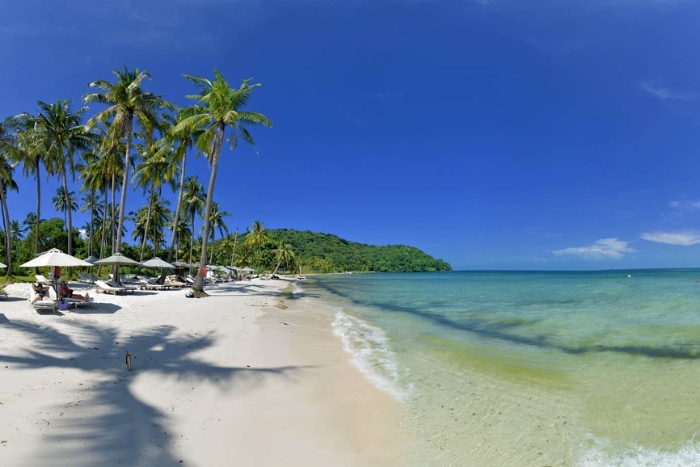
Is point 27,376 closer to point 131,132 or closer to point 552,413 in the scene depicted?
point 552,413

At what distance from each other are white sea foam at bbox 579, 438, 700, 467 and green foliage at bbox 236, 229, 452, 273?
106744 millimetres

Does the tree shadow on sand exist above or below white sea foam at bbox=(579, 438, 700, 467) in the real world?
above

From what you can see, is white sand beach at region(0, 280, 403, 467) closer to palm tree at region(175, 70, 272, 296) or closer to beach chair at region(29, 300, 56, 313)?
beach chair at region(29, 300, 56, 313)

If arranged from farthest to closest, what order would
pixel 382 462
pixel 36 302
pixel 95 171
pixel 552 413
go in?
pixel 95 171, pixel 36 302, pixel 552 413, pixel 382 462

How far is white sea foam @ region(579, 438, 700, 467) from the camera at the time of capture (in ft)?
13.9

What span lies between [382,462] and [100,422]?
3.48 metres

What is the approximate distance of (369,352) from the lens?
9.40 metres

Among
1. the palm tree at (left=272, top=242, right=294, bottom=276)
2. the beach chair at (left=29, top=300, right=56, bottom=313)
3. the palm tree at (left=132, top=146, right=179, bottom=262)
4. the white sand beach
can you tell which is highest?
the palm tree at (left=132, top=146, right=179, bottom=262)

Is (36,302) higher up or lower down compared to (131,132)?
lower down

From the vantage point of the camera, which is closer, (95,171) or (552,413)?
(552,413)

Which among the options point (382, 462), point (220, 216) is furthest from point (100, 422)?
point (220, 216)

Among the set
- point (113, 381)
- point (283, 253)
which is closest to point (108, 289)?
point (113, 381)

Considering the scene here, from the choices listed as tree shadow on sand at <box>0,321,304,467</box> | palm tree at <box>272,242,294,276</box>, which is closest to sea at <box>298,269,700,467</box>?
tree shadow on sand at <box>0,321,304,467</box>

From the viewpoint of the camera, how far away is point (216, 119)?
1912 cm
